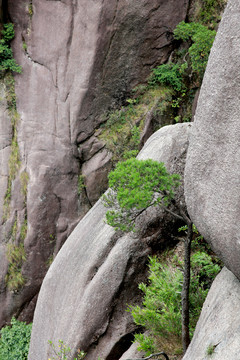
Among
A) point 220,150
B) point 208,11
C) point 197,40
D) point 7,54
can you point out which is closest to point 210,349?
point 220,150

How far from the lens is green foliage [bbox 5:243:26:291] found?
1081 cm

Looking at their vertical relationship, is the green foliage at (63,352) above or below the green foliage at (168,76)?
below

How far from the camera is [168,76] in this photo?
1067 centimetres

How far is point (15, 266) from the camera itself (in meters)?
10.9

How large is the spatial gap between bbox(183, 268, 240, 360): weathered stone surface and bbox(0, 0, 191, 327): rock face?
6.81 metres

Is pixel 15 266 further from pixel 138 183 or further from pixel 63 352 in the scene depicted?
pixel 138 183

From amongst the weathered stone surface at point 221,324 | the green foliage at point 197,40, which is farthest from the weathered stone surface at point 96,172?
the weathered stone surface at point 221,324

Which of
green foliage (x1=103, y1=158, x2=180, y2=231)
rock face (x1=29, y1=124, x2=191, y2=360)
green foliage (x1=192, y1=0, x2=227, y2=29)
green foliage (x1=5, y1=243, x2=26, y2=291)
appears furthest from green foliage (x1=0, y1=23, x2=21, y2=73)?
green foliage (x1=103, y1=158, x2=180, y2=231)

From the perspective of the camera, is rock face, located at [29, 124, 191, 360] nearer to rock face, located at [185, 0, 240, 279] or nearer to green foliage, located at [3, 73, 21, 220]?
rock face, located at [185, 0, 240, 279]

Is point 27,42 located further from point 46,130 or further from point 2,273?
point 2,273

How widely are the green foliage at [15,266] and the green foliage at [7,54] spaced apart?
5517 mm

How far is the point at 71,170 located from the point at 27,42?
4.28 meters

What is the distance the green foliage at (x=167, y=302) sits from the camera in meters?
5.63

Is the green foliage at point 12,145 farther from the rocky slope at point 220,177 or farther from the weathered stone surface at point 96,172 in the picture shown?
the rocky slope at point 220,177
